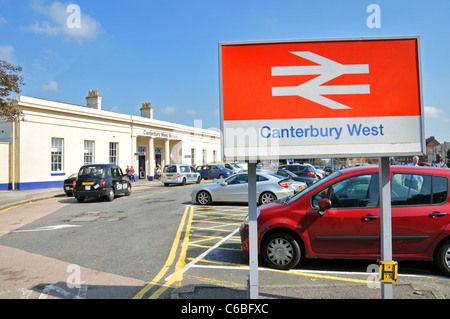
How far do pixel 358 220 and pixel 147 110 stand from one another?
33.1 metres

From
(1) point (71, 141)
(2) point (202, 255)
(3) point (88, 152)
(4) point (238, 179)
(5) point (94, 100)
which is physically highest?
(5) point (94, 100)

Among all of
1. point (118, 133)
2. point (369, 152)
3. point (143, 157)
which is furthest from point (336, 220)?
point (143, 157)

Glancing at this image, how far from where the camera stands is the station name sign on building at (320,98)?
3.06 metres

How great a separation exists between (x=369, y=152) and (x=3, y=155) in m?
23.1

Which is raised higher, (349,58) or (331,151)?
(349,58)

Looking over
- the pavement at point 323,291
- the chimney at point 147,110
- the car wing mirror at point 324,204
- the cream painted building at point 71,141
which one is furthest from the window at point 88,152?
the car wing mirror at point 324,204

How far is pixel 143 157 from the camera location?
1358 inches

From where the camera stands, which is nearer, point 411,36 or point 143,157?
point 411,36

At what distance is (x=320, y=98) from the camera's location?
10.2ft

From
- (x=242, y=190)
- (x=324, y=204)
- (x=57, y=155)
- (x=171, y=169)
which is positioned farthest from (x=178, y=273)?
(x=57, y=155)

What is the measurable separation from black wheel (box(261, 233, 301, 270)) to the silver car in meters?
6.93

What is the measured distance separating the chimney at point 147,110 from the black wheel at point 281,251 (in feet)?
106

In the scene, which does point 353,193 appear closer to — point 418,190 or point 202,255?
point 418,190
